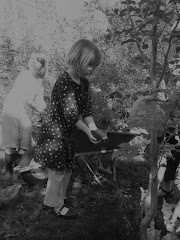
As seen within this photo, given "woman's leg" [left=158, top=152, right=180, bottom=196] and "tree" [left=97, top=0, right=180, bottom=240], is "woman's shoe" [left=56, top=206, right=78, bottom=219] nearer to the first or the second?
"tree" [left=97, top=0, right=180, bottom=240]

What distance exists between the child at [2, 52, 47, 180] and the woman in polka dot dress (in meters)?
0.98

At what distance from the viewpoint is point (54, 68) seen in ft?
17.2

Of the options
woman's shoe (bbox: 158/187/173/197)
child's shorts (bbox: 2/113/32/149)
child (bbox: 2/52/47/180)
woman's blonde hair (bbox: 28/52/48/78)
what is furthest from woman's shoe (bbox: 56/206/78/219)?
woman's blonde hair (bbox: 28/52/48/78)

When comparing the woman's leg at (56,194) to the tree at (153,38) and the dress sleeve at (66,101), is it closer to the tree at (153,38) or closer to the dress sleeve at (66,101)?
the dress sleeve at (66,101)

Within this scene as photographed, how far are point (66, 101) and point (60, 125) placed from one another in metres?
0.22

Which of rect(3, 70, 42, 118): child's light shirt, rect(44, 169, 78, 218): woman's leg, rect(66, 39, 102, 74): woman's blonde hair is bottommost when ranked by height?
rect(44, 169, 78, 218): woman's leg

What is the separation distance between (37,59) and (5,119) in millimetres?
749

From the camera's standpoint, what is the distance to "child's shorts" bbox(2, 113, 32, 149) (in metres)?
3.55

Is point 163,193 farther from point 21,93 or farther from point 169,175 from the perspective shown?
point 21,93

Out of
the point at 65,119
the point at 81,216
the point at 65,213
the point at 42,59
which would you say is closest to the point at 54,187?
the point at 65,213

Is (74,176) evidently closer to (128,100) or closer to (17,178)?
(17,178)

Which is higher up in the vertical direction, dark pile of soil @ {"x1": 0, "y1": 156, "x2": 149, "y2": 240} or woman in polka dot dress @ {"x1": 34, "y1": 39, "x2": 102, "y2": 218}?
woman in polka dot dress @ {"x1": 34, "y1": 39, "x2": 102, "y2": 218}

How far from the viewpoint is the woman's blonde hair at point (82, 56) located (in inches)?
95.0

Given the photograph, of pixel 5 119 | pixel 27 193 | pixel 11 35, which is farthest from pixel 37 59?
pixel 11 35
